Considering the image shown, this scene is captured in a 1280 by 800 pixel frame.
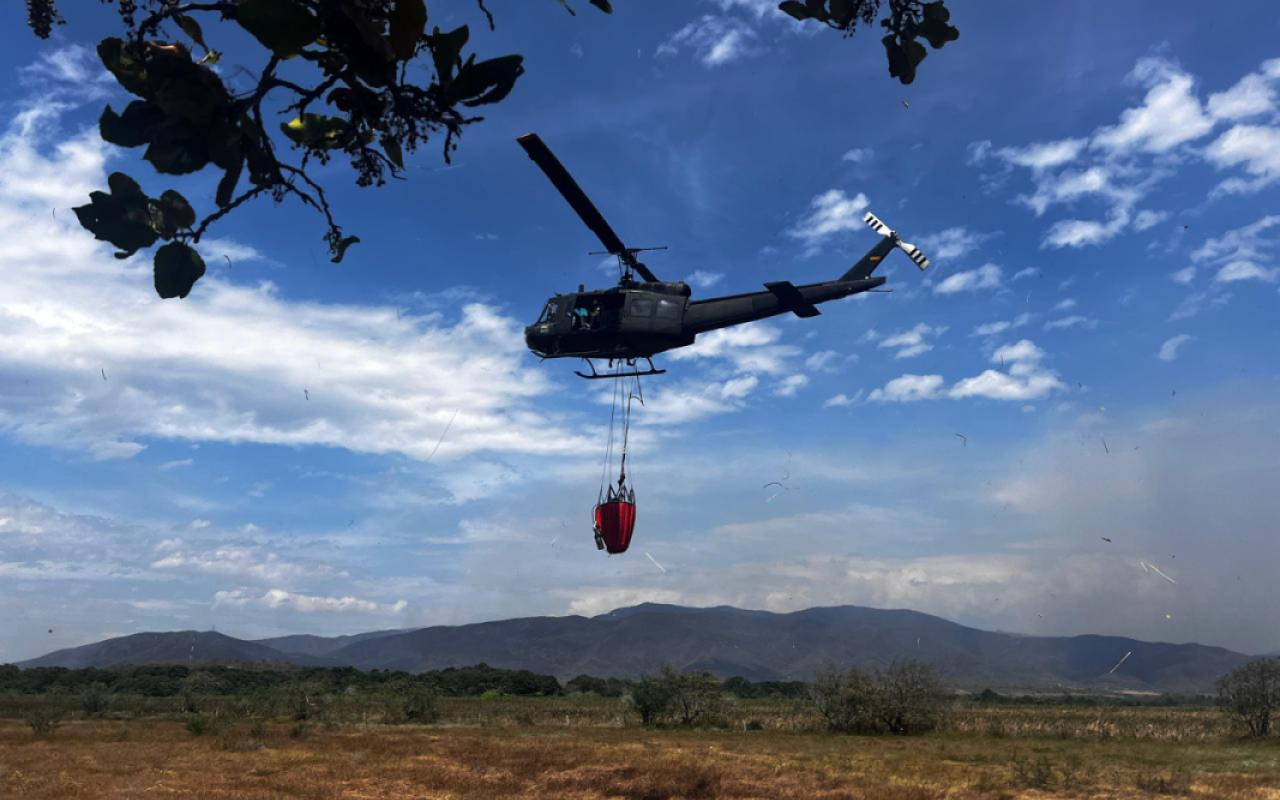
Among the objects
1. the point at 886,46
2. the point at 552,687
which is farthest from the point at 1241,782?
the point at 552,687

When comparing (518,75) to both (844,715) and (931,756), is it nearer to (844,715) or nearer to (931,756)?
(931,756)

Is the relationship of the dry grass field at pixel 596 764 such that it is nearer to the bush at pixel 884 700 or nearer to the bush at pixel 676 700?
the bush at pixel 884 700

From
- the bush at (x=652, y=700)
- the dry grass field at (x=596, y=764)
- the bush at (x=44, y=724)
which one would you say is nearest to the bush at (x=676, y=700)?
the bush at (x=652, y=700)

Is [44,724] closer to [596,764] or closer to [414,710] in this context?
[414,710]

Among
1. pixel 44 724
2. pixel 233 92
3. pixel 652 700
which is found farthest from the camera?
pixel 652 700

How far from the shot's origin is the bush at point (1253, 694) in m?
42.1

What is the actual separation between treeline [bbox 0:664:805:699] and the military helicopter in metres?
55.3

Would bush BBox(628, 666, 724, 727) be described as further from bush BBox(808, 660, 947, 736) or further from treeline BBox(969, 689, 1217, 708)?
treeline BBox(969, 689, 1217, 708)

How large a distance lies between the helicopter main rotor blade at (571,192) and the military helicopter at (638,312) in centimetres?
3

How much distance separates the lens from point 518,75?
199 centimetres

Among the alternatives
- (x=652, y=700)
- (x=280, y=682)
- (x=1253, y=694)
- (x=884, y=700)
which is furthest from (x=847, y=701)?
(x=280, y=682)

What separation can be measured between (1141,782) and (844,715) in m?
21.0

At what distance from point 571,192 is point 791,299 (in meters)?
6.81

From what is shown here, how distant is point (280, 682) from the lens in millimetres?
83375
